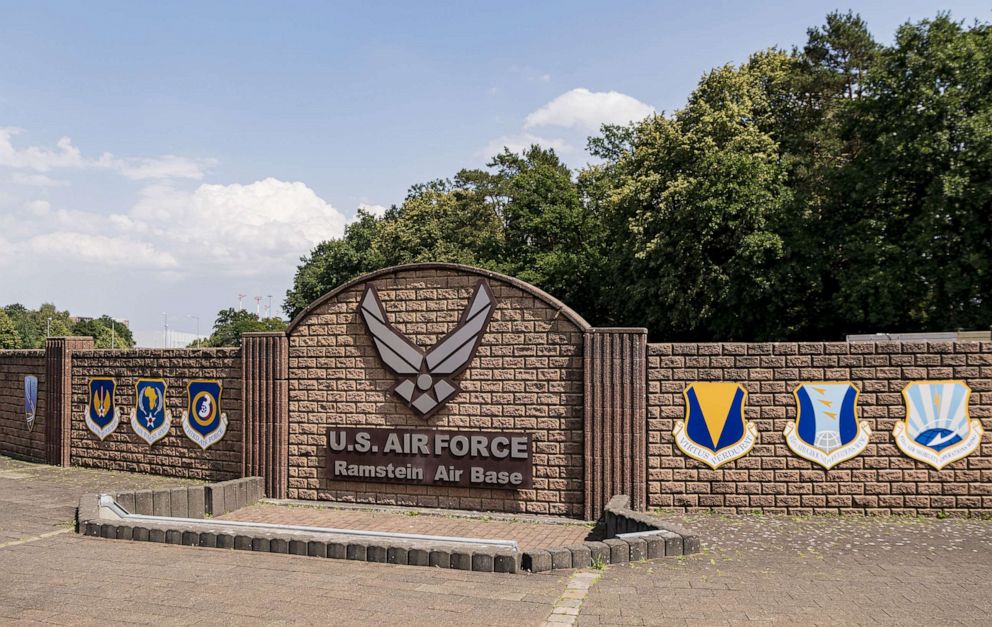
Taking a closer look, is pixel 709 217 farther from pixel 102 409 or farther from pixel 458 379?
pixel 102 409

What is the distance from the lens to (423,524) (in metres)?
10.9

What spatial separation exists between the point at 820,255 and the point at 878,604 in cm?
1865

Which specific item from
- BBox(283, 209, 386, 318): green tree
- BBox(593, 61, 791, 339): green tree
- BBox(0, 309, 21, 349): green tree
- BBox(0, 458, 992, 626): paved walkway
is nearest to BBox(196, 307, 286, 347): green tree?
BBox(283, 209, 386, 318): green tree

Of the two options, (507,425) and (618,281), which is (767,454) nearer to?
(507,425)

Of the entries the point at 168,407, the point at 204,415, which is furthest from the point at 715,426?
the point at 168,407

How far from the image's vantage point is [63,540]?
362 inches

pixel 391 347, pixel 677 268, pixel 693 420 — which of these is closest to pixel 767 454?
pixel 693 420

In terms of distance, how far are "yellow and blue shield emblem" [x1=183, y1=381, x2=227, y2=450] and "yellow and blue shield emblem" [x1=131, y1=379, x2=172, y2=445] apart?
58cm

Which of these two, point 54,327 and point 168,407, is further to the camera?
point 54,327

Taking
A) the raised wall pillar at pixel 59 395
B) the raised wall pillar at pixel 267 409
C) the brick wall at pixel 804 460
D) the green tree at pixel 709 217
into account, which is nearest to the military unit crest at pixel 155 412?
the raised wall pillar at pixel 59 395

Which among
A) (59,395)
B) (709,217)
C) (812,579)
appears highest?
(709,217)

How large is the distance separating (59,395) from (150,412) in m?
2.81

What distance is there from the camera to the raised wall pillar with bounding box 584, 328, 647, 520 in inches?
424

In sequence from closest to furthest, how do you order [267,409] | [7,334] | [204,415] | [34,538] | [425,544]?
[425,544], [34,538], [267,409], [204,415], [7,334]
